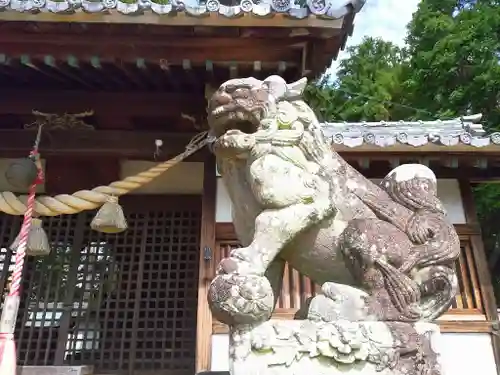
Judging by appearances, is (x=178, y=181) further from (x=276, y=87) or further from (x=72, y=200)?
(x=276, y=87)

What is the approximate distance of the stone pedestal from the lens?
2094 mm

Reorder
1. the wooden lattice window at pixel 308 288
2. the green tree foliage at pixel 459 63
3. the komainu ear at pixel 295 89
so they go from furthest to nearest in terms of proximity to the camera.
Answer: the green tree foliage at pixel 459 63 < the wooden lattice window at pixel 308 288 < the komainu ear at pixel 295 89

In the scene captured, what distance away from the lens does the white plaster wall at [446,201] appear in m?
5.05

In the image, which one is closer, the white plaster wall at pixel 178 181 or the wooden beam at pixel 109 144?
the wooden beam at pixel 109 144

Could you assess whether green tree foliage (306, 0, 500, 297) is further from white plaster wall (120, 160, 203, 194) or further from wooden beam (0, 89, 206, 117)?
wooden beam (0, 89, 206, 117)

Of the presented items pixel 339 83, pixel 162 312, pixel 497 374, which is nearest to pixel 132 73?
pixel 162 312

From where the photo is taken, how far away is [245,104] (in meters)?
2.48

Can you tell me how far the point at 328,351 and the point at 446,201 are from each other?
3816 mm

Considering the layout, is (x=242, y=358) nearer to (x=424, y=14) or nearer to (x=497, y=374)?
(x=497, y=374)

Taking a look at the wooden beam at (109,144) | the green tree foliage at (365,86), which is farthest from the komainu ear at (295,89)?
the green tree foliage at (365,86)

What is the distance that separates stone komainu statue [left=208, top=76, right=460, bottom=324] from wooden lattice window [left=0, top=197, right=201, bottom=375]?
10.3ft

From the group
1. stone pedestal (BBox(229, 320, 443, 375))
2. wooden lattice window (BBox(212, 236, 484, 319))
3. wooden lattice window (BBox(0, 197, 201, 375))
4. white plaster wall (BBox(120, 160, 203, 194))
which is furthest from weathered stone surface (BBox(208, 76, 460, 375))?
white plaster wall (BBox(120, 160, 203, 194))

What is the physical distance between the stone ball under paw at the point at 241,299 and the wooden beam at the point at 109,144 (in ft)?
10.9

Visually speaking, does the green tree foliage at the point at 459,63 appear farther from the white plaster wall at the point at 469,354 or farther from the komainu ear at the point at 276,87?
the komainu ear at the point at 276,87
